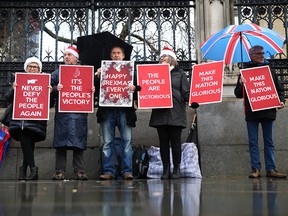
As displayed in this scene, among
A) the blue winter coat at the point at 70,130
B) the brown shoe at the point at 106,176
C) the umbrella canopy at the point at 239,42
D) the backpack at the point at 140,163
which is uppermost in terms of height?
the umbrella canopy at the point at 239,42

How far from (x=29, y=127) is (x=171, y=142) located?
6.69 ft

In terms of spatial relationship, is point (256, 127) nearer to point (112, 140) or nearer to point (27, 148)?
point (112, 140)

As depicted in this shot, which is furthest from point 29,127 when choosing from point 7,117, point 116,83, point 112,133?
point 116,83

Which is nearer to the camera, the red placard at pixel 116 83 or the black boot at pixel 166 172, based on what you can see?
the black boot at pixel 166 172

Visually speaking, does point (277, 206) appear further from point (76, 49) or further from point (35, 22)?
point (35, 22)

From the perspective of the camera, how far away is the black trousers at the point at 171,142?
671 cm

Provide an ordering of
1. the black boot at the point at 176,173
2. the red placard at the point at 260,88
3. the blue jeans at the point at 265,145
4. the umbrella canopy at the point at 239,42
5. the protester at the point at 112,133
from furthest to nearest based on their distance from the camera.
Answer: the umbrella canopy at the point at 239,42, the red placard at the point at 260,88, the blue jeans at the point at 265,145, the protester at the point at 112,133, the black boot at the point at 176,173

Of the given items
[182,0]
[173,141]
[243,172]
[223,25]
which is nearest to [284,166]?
[243,172]

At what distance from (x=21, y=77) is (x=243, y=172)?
12.7 feet

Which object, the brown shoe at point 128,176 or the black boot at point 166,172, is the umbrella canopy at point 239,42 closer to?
the black boot at point 166,172

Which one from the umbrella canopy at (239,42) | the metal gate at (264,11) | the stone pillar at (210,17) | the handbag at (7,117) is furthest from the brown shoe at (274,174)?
the handbag at (7,117)

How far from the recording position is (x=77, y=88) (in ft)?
23.2

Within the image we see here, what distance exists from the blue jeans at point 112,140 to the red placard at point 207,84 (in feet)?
3.51

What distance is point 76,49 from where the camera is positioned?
24.2ft
